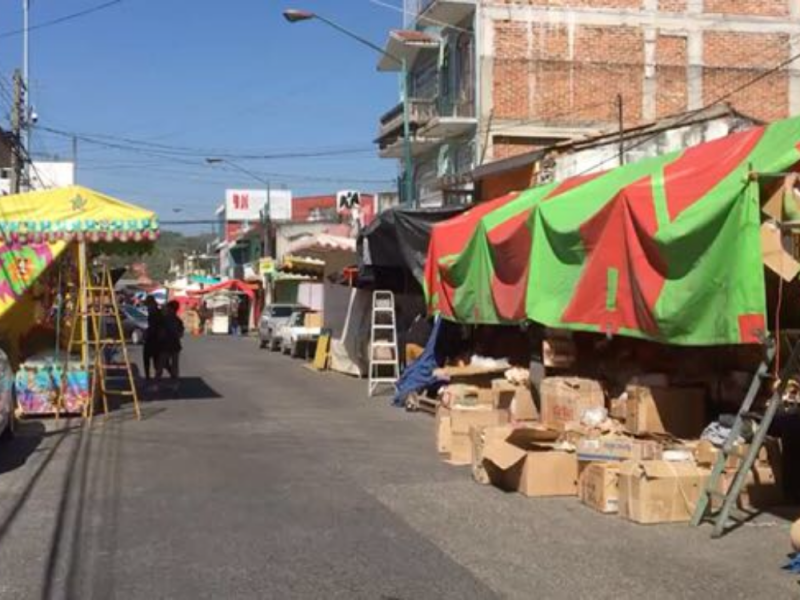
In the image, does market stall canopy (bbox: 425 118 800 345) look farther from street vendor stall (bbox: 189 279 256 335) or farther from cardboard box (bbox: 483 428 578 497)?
street vendor stall (bbox: 189 279 256 335)

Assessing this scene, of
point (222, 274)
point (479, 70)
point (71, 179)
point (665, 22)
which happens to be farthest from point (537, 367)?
point (222, 274)

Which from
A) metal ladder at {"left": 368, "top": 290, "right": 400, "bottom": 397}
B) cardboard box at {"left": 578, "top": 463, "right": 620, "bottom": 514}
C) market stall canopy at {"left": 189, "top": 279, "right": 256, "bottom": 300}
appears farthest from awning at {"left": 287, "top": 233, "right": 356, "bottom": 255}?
market stall canopy at {"left": 189, "top": 279, "right": 256, "bottom": 300}

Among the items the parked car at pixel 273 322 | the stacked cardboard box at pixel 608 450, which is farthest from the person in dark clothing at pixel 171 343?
the parked car at pixel 273 322

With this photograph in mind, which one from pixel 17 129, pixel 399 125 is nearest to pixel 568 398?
pixel 399 125

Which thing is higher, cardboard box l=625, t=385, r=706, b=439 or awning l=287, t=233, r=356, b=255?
awning l=287, t=233, r=356, b=255

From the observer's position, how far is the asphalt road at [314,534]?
638cm

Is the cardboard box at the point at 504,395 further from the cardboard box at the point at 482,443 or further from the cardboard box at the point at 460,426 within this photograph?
the cardboard box at the point at 482,443

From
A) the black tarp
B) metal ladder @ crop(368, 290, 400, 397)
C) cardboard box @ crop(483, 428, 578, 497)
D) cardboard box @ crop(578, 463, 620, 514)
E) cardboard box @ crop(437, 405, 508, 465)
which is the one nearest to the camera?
cardboard box @ crop(578, 463, 620, 514)

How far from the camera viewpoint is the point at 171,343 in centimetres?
1873

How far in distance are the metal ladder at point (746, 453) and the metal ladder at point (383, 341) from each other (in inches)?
454

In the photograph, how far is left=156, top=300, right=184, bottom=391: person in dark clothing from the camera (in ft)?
61.5

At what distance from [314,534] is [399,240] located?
10.6m

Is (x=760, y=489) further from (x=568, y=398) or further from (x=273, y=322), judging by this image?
(x=273, y=322)

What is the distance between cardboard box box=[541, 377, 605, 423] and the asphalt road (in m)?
1.45
